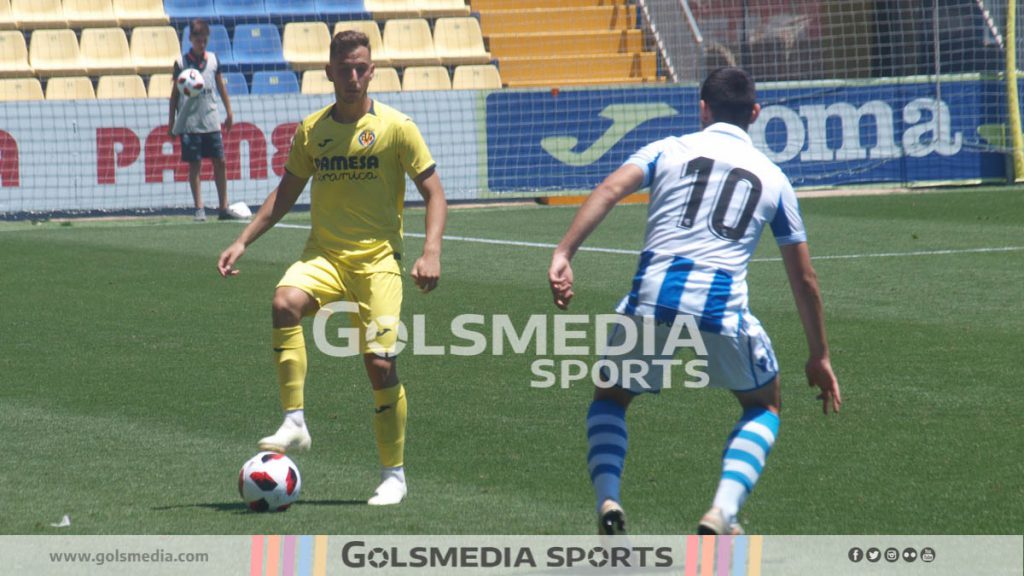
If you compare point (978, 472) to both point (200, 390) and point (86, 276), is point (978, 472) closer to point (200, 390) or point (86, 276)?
point (200, 390)

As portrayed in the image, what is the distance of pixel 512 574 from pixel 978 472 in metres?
2.30

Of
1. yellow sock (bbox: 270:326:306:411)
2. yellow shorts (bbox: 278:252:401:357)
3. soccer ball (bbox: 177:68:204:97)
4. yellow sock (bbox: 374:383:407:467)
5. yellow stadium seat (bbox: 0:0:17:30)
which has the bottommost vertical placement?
yellow sock (bbox: 374:383:407:467)

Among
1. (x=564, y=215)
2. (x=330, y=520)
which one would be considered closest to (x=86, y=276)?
(x=564, y=215)

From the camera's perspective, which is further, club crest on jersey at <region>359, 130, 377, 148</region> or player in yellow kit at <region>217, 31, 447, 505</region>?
club crest on jersey at <region>359, 130, 377, 148</region>

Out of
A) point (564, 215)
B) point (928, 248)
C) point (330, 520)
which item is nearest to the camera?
point (330, 520)

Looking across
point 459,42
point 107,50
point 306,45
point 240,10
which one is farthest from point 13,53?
point 459,42

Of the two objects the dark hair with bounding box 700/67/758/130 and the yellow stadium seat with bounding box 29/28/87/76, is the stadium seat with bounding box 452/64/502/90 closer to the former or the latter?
the yellow stadium seat with bounding box 29/28/87/76

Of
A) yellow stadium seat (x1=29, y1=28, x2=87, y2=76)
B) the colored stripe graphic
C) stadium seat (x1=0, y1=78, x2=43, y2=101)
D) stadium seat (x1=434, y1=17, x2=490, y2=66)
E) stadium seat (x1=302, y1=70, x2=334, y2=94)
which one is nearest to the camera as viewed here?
the colored stripe graphic

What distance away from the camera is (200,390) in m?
8.02

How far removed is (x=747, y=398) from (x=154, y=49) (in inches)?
693

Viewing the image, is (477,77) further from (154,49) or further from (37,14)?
(37,14)

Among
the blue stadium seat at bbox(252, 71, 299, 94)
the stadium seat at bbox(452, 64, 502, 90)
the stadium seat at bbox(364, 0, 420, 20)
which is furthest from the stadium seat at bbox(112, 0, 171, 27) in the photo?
the stadium seat at bbox(452, 64, 502, 90)

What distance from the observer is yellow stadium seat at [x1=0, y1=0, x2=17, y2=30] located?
21.2 metres

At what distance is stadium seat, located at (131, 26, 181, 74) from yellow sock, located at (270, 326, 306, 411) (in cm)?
1572
